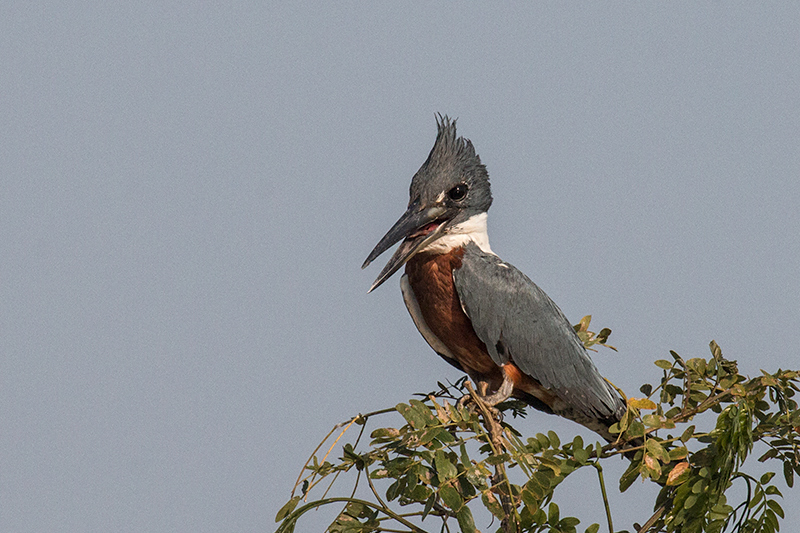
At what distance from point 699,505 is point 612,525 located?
0.32 meters

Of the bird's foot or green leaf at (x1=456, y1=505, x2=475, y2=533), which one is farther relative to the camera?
the bird's foot

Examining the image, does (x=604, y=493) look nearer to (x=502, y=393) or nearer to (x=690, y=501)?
(x=690, y=501)

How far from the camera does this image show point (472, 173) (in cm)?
397

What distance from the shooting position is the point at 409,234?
3.79m

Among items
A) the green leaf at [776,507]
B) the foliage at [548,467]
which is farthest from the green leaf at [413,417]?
the green leaf at [776,507]

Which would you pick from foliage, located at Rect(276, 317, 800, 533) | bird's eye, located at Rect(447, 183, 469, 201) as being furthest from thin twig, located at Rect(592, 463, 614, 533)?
bird's eye, located at Rect(447, 183, 469, 201)

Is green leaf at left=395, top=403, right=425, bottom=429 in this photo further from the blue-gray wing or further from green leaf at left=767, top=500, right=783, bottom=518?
green leaf at left=767, top=500, right=783, bottom=518

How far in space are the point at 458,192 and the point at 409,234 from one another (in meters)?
0.31

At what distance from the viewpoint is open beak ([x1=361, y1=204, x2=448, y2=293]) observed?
3.71 meters

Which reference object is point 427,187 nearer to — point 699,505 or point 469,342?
point 469,342

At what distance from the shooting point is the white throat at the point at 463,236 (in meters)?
3.91

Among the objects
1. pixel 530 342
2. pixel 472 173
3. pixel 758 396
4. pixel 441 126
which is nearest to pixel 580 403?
pixel 530 342

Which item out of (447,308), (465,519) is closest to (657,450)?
(465,519)

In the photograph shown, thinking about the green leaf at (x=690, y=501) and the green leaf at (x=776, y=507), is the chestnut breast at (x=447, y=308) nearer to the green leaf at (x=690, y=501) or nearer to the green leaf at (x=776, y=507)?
the green leaf at (x=690, y=501)
